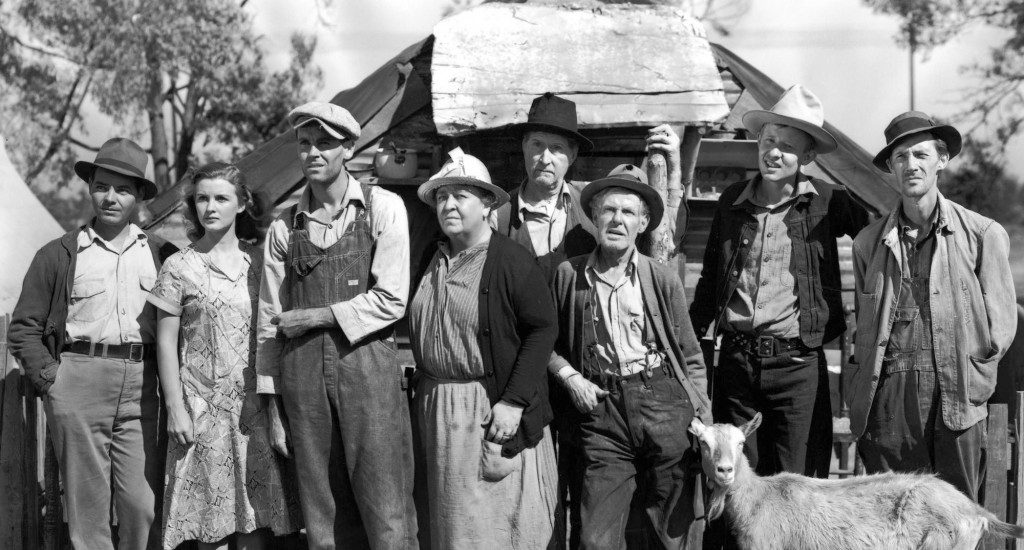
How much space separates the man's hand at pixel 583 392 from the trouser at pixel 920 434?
1137mm

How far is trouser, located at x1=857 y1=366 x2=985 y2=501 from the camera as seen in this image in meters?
4.17

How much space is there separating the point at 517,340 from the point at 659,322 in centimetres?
56

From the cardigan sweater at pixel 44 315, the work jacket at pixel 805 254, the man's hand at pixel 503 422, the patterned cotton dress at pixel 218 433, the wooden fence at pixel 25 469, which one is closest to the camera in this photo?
the man's hand at pixel 503 422

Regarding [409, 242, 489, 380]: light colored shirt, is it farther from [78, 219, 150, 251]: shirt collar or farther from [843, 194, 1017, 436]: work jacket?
[843, 194, 1017, 436]: work jacket

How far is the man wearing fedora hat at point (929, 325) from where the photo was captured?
13.6 feet

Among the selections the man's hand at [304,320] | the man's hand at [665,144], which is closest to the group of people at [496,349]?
the man's hand at [304,320]

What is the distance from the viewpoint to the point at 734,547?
4461 millimetres

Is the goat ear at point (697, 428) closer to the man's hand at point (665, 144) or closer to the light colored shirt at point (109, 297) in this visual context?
the man's hand at point (665, 144)

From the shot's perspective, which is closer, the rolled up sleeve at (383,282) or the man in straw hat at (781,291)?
the rolled up sleeve at (383,282)

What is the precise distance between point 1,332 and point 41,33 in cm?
1004

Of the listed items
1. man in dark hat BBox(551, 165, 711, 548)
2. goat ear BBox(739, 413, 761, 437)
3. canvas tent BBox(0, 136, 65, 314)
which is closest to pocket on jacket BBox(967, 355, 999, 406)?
goat ear BBox(739, 413, 761, 437)

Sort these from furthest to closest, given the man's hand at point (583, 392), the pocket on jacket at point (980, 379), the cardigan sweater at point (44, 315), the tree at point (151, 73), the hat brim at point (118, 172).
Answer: the tree at point (151, 73) → the hat brim at point (118, 172) → the cardigan sweater at point (44, 315) → the pocket on jacket at point (980, 379) → the man's hand at point (583, 392)

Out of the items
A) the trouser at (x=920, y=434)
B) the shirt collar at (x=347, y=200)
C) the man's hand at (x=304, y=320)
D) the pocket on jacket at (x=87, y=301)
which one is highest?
the shirt collar at (x=347, y=200)

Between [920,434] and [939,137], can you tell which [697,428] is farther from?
[939,137]
